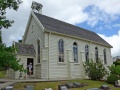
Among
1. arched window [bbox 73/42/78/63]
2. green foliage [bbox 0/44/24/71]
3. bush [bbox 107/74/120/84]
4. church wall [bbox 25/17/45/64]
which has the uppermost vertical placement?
church wall [bbox 25/17/45/64]

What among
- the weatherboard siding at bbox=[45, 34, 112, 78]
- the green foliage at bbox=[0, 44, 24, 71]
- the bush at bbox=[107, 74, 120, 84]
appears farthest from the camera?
the weatherboard siding at bbox=[45, 34, 112, 78]

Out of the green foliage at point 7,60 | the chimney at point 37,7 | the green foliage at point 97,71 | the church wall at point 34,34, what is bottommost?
the green foliage at point 97,71

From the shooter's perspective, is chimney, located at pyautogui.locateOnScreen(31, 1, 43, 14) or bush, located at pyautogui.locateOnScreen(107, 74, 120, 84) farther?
chimney, located at pyautogui.locateOnScreen(31, 1, 43, 14)

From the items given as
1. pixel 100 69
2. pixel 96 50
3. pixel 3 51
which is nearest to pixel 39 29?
pixel 100 69

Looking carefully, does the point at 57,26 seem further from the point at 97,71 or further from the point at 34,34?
the point at 97,71

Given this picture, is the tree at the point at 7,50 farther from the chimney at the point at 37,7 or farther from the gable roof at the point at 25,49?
the chimney at the point at 37,7

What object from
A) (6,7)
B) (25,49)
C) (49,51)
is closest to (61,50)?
(49,51)

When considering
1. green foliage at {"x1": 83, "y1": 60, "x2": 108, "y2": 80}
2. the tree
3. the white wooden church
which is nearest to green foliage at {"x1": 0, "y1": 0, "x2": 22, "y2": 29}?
the tree

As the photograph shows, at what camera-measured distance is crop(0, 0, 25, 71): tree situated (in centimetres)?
1145

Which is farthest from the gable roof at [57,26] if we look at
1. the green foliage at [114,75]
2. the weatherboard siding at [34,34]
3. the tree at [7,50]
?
the tree at [7,50]

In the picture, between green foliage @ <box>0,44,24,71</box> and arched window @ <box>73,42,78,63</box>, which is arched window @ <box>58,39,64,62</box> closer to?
arched window @ <box>73,42,78,63</box>

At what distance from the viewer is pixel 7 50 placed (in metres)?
A: 12.4

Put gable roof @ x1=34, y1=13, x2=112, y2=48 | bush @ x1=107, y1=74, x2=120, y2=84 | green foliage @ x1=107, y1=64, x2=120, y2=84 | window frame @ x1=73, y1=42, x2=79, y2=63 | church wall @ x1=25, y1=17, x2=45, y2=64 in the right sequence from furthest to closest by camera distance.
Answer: window frame @ x1=73, y1=42, x2=79, y2=63
gable roof @ x1=34, y1=13, x2=112, y2=48
church wall @ x1=25, y1=17, x2=45, y2=64
green foliage @ x1=107, y1=64, x2=120, y2=84
bush @ x1=107, y1=74, x2=120, y2=84

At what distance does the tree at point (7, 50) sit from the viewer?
11453mm
